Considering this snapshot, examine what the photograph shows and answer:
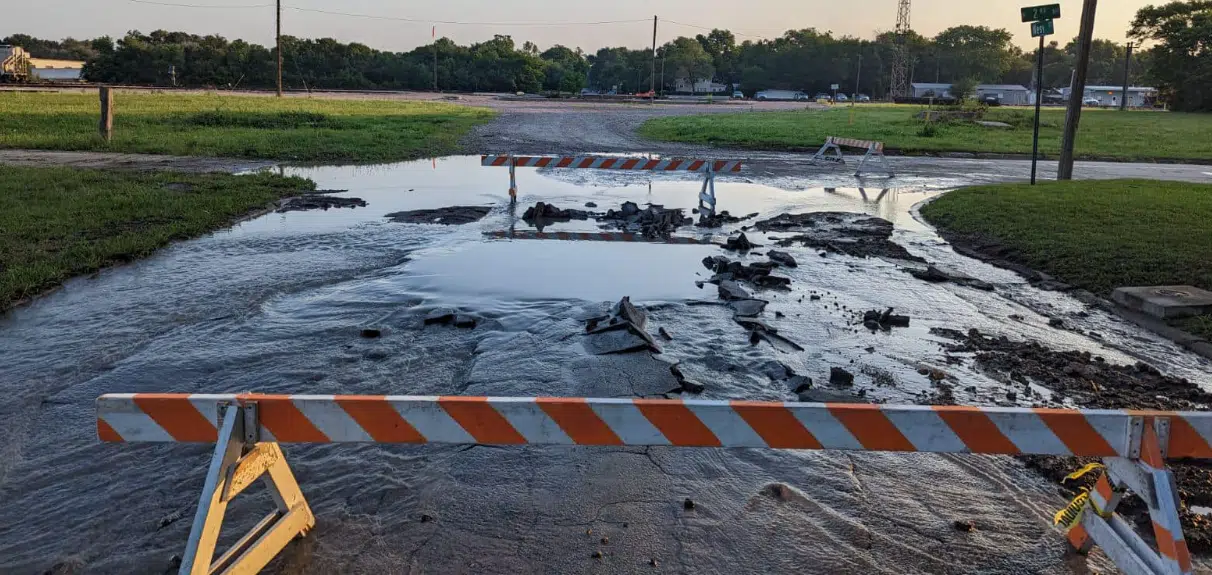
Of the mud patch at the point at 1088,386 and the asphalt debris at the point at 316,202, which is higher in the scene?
the asphalt debris at the point at 316,202

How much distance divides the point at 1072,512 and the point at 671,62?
463 ft

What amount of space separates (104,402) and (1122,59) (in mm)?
183126

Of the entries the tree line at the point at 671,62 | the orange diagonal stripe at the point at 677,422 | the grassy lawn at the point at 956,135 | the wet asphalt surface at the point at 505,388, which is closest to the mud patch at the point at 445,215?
the wet asphalt surface at the point at 505,388

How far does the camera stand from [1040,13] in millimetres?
18438

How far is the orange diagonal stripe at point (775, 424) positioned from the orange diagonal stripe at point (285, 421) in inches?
66.4

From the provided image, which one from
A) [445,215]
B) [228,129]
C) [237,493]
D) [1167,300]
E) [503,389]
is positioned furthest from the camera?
[228,129]

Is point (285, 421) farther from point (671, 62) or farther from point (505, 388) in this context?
point (671, 62)

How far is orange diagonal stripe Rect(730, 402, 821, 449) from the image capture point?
3.40m

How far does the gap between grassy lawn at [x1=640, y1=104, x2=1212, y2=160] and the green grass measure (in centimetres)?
1087

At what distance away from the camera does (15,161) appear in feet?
64.1

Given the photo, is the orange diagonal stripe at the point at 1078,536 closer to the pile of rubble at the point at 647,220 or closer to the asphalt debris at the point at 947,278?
the asphalt debris at the point at 947,278

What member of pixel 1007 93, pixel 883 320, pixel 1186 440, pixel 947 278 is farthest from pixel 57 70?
pixel 1007 93

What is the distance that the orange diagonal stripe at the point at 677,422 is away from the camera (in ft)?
11.2

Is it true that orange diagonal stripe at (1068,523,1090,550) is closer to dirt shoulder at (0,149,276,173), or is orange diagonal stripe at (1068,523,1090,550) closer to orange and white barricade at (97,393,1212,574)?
orange and white barricade at (97,393,1212,574)
